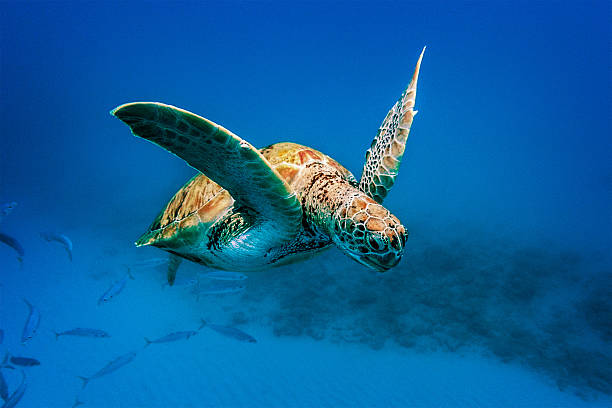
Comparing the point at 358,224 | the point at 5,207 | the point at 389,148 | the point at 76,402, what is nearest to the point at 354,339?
the point at 76,402

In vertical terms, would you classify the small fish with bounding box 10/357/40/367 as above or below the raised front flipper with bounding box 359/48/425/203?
below

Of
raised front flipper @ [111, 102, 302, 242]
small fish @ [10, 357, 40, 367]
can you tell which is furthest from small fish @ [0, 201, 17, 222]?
raised front flipper @ [111, 102, 302, 242]

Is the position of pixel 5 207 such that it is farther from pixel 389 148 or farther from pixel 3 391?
pixel 389 148

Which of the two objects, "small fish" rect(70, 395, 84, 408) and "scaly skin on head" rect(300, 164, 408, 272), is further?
"small fish" rect(70, 395, 84, 408)

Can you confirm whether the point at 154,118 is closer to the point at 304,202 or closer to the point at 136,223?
the point at 304,202

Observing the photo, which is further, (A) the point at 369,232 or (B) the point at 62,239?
(B) the point at 62,239

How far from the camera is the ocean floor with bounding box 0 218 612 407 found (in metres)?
5.96

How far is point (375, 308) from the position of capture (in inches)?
279

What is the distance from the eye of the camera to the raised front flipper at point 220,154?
1156mm

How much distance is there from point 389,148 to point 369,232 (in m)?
0.78

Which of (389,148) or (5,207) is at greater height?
(389,148)

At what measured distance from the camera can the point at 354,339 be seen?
22.1 feet

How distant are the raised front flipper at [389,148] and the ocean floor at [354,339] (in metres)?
3.97

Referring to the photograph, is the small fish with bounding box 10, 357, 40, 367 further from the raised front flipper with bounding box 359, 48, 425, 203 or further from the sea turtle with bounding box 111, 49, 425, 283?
the raised front flipper with bounding box 359, 48, 425, 203
